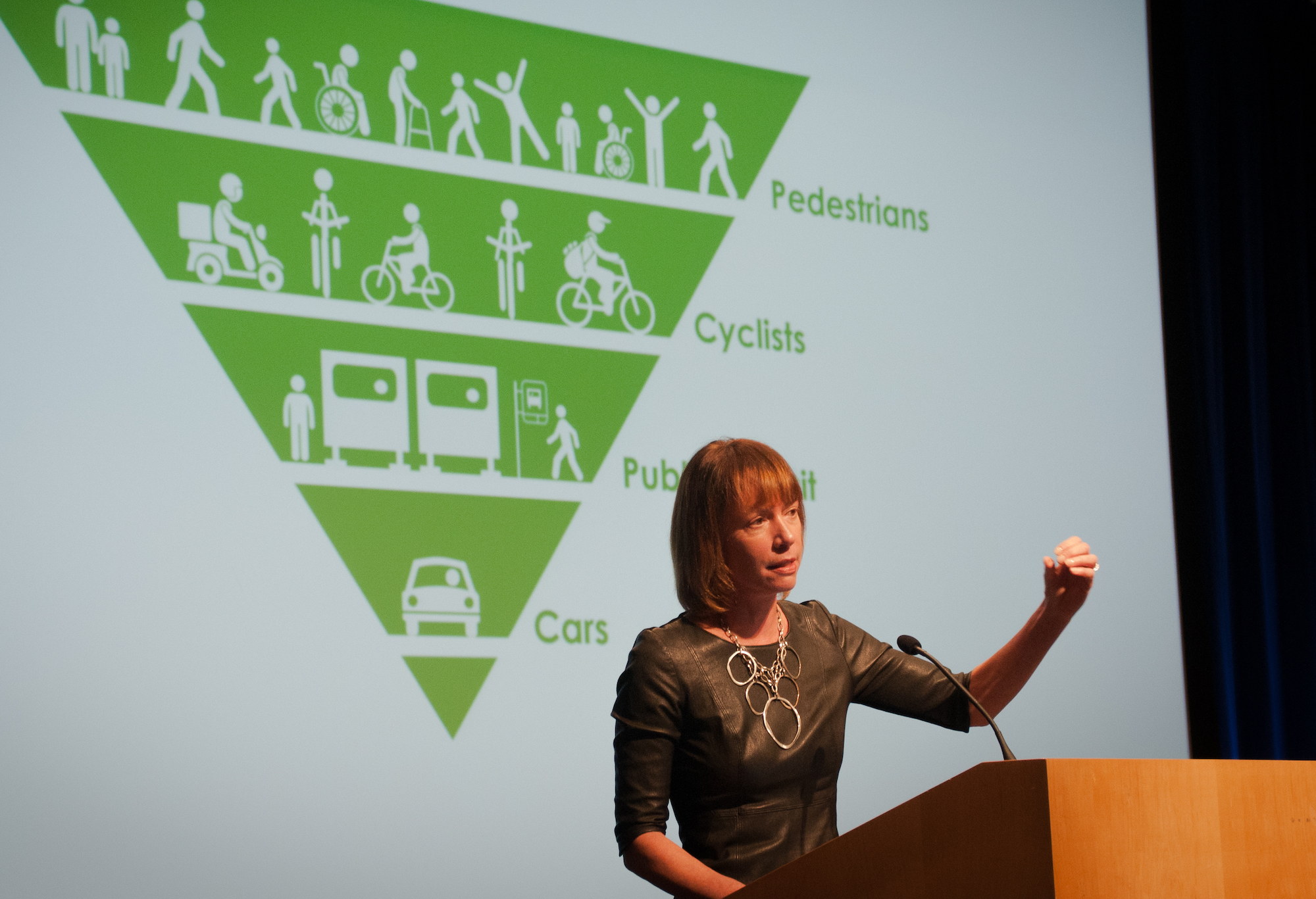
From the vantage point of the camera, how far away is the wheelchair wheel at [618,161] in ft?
11.2

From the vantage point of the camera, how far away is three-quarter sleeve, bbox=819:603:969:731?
6.38 feet

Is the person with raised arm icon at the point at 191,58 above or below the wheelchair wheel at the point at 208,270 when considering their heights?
above

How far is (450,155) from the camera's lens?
3.22 meters

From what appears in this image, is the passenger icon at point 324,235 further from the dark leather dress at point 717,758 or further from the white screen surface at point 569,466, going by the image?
the dark leather dress at point 717,758

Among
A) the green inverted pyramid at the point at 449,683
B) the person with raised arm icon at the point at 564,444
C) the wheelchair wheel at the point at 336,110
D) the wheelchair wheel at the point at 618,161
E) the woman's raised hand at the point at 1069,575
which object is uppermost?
the wheelchair wheel at the point at 336,110

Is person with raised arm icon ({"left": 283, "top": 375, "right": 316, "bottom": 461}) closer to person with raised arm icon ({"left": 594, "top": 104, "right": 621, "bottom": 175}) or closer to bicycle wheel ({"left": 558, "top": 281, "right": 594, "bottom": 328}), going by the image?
bicycle wheel ({"left": 558, "top": 281, "right": 594, "bottom": 328})

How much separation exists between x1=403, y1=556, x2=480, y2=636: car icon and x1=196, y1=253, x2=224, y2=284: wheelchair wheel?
796mm

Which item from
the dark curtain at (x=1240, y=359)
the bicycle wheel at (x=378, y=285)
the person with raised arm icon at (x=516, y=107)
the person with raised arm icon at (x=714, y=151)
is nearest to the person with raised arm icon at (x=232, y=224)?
the bicycle wheel at (x=378, y=285)

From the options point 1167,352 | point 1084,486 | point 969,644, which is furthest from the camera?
point 1167,352

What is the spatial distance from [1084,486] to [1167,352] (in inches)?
36.4

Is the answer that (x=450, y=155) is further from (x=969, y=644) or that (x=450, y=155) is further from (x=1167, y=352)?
(x=1167, y=352)

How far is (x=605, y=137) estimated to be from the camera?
3.41 meters

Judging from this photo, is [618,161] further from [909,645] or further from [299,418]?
[909,645]

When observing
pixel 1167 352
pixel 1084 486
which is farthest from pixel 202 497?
pixel 1167 352
